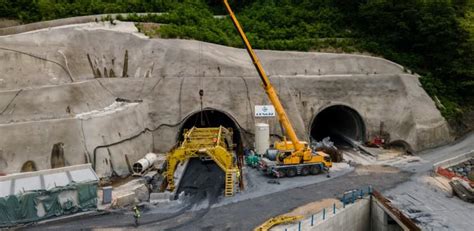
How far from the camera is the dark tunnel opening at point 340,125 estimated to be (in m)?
39.2

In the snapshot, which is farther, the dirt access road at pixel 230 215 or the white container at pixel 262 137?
the white container at pixel 262 137

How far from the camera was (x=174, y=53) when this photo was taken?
37938 mm

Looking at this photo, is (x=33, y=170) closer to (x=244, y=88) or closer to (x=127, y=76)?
(x=127, y=76)

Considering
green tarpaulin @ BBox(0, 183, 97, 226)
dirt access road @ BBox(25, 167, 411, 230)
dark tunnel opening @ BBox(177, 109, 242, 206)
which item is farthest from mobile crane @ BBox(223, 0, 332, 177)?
green tarpaulin @ BBox(0, 183, 97, 226)

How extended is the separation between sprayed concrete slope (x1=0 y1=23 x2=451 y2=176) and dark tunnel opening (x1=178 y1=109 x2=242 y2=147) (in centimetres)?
100

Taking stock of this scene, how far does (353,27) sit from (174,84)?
25.8 m

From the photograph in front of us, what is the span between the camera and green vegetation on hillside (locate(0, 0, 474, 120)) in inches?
1612

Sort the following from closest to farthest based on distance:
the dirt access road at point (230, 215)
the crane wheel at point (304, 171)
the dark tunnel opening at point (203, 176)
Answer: the dirt access road at point (230, 215) < the dark tunnel opening at point (203, 176) < the crane wheel at point (304, 171)

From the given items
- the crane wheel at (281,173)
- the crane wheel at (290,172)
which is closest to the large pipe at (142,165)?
the crane wheel at (281,173)

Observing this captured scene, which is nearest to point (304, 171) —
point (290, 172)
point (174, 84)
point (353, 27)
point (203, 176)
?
point (290, 172)

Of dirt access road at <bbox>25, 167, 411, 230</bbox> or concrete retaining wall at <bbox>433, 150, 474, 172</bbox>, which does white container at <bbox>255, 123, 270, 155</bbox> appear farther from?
concrete retaining wall at <bbox>433, 150, 474, 172</bbox>

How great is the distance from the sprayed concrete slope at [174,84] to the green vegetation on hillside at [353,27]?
3.16m

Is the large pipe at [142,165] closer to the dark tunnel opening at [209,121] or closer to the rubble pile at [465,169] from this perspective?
the dark tunnel opening at [209,121]

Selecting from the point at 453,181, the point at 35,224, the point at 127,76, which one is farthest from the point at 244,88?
the point at 35,224
